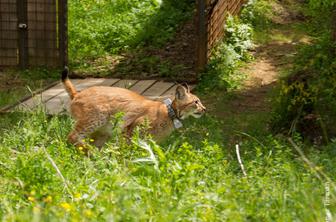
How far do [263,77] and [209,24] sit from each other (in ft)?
4.30

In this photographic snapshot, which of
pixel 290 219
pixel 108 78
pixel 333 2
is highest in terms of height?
pixel 333 2

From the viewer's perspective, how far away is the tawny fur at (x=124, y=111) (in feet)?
30.9

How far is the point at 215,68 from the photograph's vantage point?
1312 centimetres

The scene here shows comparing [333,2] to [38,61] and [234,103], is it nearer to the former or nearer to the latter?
[234,103]

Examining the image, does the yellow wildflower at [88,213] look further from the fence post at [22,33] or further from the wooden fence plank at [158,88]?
the fence post at [22,33]

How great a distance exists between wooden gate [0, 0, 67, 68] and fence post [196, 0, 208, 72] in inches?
98.9

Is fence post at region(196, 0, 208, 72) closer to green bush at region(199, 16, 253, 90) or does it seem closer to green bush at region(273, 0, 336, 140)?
green bush at region(199, 16, 253, 90)

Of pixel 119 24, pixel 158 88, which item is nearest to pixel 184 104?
pixel 158 88

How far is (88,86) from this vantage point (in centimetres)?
1310

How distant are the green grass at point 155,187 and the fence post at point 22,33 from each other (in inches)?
250

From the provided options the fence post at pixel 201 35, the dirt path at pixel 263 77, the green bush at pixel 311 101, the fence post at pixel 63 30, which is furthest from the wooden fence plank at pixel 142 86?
the green bush at pixel 311 101

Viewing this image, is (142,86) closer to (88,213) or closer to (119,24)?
(119,24)

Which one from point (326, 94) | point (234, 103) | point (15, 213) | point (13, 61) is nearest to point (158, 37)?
point (13, 61)

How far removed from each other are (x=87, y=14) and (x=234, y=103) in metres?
5.73
